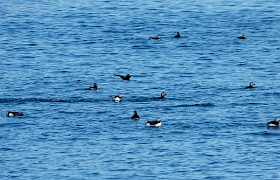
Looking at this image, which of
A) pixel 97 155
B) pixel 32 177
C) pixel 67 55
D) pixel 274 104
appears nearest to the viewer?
pixel 32 177

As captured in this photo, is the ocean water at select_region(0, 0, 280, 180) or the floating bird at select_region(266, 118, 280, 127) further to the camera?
the floating bird at select_region(266, 118, 280, 127)

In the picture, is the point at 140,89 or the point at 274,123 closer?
the point at 274,123

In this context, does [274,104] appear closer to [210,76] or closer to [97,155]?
[210,76]

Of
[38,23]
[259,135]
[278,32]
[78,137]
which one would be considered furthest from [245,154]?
[38,23]

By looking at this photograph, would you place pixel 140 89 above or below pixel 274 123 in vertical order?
above

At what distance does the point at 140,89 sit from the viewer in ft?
294

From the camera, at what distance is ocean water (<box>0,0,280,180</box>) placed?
7050 centimetres

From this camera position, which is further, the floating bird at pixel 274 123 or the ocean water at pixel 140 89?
Result: the floating bird at pixel 274 123

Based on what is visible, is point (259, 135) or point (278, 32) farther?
point (278, 32)

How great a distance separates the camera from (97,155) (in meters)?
71.7

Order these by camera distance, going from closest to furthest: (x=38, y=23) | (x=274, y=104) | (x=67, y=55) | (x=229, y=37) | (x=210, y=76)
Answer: (x=274, y=104)
(x=210, y=76)
(x=67, y=55)
(x=229, y=37)
(x=38, y=23)

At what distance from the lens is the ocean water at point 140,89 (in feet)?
231

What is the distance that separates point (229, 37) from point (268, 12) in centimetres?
1469

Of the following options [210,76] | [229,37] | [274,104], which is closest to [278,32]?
[229,37]
